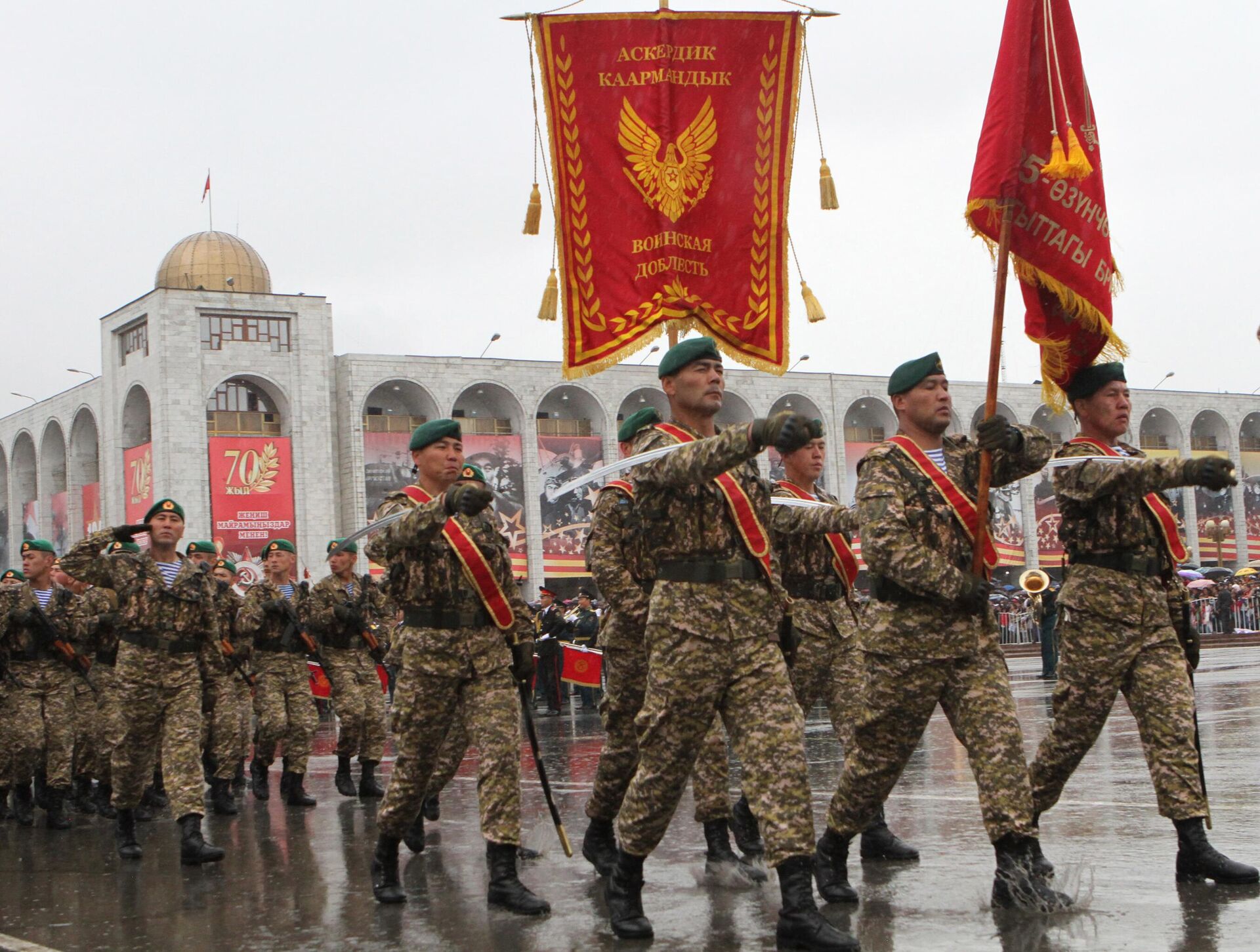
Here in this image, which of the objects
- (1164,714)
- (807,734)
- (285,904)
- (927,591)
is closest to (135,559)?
(285,904)

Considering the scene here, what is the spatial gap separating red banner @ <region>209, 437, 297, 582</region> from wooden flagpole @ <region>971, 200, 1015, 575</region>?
44.1 m

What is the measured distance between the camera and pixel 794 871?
5152 mm

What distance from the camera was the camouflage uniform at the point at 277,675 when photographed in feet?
39.3

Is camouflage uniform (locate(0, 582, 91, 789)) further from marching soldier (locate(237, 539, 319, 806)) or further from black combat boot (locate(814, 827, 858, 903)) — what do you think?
black combat boot (locate(814, 827, 858, 903))

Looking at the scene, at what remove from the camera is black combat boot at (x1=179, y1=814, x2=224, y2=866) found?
27.2 ft

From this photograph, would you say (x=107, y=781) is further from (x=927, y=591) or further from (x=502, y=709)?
(x=927, y=591)

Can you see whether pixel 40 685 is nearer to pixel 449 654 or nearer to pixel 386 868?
pixel 386 868

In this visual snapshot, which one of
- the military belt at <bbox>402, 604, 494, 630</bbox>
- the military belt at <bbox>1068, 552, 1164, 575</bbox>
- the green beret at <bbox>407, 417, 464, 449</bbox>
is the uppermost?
the green beret at <bbox>407, 417, 464, 449</bbox>

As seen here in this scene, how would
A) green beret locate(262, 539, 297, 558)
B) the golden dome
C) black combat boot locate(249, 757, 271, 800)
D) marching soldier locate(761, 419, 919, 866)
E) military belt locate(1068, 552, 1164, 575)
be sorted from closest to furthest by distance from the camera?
military belt locate(1068, 552, 1164, 575) < marching soldier locate(761, 419, 919, 866) < black combat boot locate(249, 757, 271, 800) < green beret locate(262, 539, 297, 558) < the golden dome

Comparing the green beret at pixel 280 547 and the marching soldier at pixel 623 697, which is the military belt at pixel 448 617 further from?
the green beret at pixel 280 547

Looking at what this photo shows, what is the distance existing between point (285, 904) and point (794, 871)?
2772mm

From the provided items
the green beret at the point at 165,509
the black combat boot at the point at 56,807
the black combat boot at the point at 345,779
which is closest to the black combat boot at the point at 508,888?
the green beret at the point at 165,509

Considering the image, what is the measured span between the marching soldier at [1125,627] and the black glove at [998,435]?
0.63 metres

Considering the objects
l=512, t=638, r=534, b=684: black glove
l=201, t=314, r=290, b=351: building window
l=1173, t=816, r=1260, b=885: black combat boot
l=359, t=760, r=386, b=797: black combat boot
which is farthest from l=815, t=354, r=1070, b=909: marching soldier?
l=201, t=314, r=290, b=351: building window
